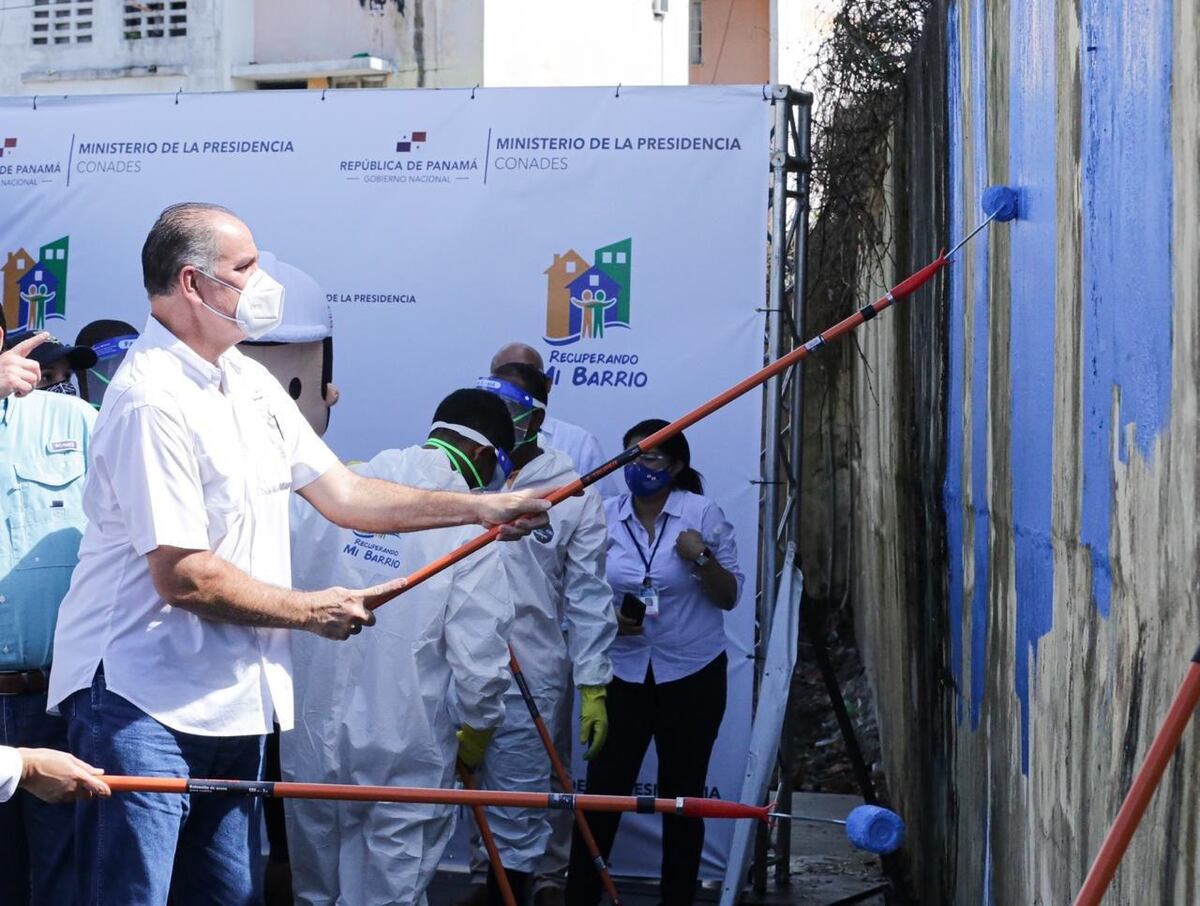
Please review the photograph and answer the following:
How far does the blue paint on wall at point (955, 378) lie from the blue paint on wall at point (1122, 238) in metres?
1.97

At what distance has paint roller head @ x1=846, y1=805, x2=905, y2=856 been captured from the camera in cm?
302

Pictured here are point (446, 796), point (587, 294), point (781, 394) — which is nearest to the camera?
point (446, 796)

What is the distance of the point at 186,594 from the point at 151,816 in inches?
18.2

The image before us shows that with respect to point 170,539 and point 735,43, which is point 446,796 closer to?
point 170,539

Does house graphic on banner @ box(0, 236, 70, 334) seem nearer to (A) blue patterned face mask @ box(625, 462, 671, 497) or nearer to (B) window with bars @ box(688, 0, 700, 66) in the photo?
(A) blue patterned face mask @ box(625, 462, 671, 497)

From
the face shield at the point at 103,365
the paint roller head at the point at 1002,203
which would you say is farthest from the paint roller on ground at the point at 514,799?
the face shield at the point at 103,365

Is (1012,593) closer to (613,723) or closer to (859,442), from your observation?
(613,723)

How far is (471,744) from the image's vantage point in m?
5.34

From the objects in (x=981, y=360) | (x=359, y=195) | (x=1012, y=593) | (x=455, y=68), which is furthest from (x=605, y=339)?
(x=455, y=68)

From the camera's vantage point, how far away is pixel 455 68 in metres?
15.8

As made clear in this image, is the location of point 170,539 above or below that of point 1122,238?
below

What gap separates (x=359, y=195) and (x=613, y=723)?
2554 millimetres

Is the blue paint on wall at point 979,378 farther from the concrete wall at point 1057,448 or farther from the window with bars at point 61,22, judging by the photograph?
the window with bars at point 61,22

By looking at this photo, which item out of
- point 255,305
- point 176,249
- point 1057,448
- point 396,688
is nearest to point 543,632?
point 396,688
